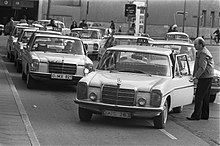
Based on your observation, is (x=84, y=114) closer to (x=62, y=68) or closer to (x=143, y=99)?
(x=143, y=99)

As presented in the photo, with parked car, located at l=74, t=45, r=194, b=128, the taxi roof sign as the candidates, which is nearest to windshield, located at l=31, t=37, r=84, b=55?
parked car, located at l=74, t=45, r=194, b=128

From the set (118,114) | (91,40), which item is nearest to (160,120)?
(118,114)

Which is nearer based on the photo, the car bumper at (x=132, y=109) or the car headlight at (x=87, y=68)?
the car bumper at (x=132, y=109)

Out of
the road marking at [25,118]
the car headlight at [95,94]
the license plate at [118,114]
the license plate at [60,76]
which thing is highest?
the car headlight at [95,94]

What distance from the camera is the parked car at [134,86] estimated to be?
33.5 feet

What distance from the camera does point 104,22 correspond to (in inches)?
2771

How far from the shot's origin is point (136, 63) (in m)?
11.5

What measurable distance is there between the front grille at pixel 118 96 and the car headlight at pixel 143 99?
9 centimetres

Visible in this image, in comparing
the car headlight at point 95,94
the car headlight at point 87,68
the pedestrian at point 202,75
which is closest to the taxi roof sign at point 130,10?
the car headlight at point 87,68

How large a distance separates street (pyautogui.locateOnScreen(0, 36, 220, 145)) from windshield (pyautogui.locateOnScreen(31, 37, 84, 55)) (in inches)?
118

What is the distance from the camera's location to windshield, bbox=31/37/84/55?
16359 millimetres

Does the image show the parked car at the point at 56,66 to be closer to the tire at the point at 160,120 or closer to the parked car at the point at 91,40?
the tire at the point at 160,120

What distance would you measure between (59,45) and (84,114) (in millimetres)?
6187

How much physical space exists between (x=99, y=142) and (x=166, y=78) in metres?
2.73
